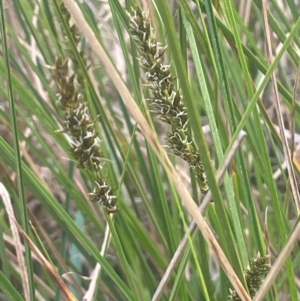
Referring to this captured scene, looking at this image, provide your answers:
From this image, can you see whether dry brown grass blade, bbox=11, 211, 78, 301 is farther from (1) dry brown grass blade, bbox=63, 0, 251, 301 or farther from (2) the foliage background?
(1) dry brown grass blade, bbox=63, 0, 251, 301

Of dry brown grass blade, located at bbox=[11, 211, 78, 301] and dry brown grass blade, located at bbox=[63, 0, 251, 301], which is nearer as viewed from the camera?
dry brown grass blade, located at bbox=[63, 0, 251, 301]

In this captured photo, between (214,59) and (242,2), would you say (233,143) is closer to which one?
(214,59)

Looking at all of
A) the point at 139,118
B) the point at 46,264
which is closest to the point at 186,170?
the point at 46,264

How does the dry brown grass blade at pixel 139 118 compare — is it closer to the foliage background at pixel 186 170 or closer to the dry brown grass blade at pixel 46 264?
the foliage background at pixel 186 170

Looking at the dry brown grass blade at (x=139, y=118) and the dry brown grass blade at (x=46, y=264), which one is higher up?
the dry brown grass blade at (x=139, y=118)

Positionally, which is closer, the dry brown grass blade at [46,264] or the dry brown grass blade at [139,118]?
the dry brown grass blade at [139,118]

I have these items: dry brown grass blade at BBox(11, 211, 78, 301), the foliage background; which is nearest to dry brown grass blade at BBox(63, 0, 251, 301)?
the foliage background

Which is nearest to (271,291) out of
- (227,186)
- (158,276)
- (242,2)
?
(227,186)

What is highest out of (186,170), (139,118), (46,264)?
(139,118)

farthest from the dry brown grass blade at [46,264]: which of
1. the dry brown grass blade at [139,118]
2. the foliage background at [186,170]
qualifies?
the dry brown grass blade at [139,118]

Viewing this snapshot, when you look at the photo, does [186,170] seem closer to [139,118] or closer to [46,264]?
[46,264]

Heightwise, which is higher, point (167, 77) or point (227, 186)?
point (167, 77)
